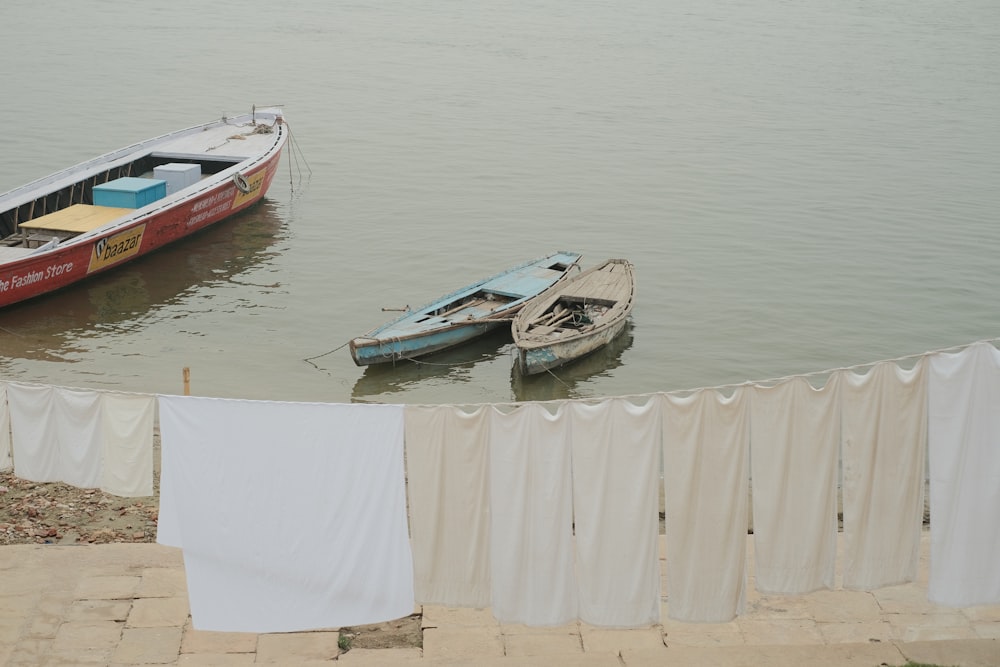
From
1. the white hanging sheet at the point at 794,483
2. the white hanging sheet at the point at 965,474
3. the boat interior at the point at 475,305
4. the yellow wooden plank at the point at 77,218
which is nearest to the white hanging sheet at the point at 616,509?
the white hanging sheet at the point at 794,483

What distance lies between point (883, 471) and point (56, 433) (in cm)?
819

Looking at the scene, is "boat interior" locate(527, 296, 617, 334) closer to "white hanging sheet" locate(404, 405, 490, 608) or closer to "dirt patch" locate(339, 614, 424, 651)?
"dirt patch" locate(339, 614, 424, 651)

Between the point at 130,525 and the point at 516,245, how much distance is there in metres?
17.3

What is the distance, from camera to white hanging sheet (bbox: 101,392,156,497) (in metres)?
11.0

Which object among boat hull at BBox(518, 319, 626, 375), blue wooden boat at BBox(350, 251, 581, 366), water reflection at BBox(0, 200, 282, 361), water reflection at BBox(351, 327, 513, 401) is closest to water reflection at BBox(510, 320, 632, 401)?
boat hull at BBox(518, 319, 626, 375)

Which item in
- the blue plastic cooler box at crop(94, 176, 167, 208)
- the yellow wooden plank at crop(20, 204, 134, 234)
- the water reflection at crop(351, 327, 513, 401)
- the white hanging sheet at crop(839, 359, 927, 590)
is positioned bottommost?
the water reflection at crop(351, 327, 513, 401)

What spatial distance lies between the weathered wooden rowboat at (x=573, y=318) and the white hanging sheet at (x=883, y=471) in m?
10.1

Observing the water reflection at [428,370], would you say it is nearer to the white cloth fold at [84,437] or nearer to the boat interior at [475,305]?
the boat interior at [475,305]

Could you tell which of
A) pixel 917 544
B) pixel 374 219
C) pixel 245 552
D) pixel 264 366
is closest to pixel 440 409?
pixel 245 552

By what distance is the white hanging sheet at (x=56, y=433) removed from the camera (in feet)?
36.7

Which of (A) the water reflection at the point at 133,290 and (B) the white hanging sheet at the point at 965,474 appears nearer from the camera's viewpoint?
(B) the white hanging sheet at the point at 965,474

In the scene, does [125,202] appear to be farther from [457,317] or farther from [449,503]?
[449,503]

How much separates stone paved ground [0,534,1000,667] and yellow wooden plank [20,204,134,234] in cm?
1419

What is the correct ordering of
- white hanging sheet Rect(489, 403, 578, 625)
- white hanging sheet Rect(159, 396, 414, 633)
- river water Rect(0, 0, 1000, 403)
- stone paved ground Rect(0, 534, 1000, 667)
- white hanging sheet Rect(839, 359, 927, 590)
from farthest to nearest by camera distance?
river water Rect(0, 0, 1000, 403)
stone paved ground Rect(0, 534, 1000, 667)
white hanging sheet Rect(839, 359, 927, 590)
white hanging sheet Rect(489, 403, 578, 625)
white hanging sheet Rect(159, 396, 414, 633)
